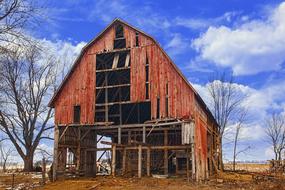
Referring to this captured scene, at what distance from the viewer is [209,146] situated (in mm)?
38812

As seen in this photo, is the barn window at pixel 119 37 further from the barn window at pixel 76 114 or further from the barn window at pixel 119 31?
the barn window at pixel 76 114

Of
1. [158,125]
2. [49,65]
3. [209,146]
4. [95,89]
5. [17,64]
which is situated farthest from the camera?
[49,65]

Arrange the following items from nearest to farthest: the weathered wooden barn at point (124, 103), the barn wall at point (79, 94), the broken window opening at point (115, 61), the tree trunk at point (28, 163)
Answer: the weathered wooden barn at point (124, 103) → the broken window opening at point (115, 61) → the barn wall at point (79, 94) → the tree trunk at point (28, 163)

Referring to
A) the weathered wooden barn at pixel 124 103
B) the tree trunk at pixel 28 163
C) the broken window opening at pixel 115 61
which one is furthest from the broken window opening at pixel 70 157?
the tree trunk at pixel 28 163

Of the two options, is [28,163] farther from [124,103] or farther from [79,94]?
[124,103]

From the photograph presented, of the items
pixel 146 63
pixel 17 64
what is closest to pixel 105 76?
pixel 146 63

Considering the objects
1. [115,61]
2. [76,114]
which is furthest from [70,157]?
Result: [115,61]

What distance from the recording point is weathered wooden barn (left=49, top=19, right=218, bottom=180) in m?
29.1

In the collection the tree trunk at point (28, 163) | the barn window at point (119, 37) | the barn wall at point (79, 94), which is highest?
the barn window at point (119, 37)

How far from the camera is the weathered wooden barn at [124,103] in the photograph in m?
29.1

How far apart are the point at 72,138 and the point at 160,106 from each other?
331 inches

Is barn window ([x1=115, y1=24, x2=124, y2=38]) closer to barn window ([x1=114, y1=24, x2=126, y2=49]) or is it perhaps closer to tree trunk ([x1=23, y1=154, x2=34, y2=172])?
barn window ([x1=114, y1=24, x2=126, y2=49])

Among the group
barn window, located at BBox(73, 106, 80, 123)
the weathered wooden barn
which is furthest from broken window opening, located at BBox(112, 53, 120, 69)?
barn window, located at BBox(73, 106, 80, 123)

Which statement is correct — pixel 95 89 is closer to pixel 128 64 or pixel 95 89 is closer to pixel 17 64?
pixel 128 64
